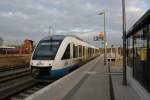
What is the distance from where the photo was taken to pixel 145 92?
40.5 feet

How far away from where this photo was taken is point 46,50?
67.2 feet

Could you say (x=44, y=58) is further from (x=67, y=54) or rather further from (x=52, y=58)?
(x=67, y=54)

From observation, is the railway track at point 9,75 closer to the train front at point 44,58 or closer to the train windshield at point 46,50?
the train front at point 44,58

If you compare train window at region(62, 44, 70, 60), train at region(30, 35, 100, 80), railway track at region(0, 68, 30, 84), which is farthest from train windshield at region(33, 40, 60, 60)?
railway track at region(0, 68, 30, 84)

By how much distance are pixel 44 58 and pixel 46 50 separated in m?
0.93

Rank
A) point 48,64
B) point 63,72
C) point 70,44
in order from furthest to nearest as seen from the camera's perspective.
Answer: point 70,44, point 63,72, point 48,64

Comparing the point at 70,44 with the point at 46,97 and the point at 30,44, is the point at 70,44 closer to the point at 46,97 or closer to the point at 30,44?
the point at 46,97

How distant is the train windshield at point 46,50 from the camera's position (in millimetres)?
19859

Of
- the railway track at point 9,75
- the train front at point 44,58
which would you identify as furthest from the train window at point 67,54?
the railway track at point 9,75

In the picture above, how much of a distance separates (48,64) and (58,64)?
70 centimetres

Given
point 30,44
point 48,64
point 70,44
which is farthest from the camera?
point 30,44

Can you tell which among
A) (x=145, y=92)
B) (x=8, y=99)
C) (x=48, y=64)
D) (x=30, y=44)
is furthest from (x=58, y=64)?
(x=30, y=44)

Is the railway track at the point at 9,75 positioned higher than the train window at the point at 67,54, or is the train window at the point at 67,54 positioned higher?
the train window at the point at 67,54

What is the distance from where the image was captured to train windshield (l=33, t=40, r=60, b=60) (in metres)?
19.9
